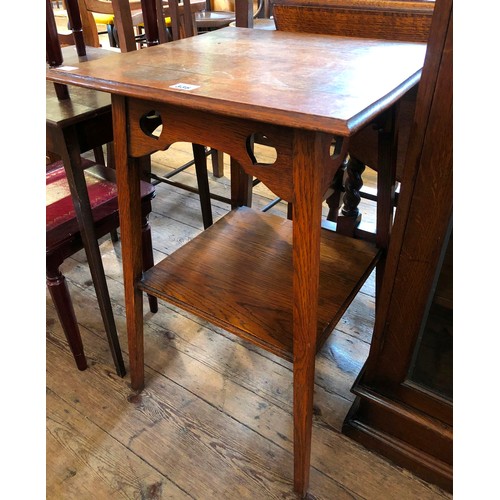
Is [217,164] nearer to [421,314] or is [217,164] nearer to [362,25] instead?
[362,25]

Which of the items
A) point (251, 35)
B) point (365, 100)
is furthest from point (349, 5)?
point (365, 100)

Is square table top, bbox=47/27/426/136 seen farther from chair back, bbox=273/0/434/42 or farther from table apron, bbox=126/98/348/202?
chair back, bbox=273/0/434/42

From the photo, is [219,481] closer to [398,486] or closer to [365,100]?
[398,486]

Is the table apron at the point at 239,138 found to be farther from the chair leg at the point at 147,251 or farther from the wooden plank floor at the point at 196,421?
the wooden plank floor at the point at 196,421

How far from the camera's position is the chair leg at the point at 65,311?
1.08 meters

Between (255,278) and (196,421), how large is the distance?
0.43 meters

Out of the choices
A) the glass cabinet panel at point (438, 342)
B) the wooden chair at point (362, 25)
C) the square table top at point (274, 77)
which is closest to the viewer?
the square table top at point (274, 77)

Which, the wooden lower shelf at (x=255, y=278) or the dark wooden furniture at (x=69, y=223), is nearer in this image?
the wooden lower shelf at (x=255, y=278)

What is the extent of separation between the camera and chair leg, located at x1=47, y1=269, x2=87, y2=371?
1.08 meters

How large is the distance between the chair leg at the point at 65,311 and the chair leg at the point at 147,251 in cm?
23

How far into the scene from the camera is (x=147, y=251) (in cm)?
134

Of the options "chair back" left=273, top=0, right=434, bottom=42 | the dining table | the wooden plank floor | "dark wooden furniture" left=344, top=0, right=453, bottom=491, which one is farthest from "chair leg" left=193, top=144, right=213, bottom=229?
"dark wooden furniture" left=344, top=0, right=453, bottom=491

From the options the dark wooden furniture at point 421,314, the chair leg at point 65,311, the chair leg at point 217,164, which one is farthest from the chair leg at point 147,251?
the chair leg at point 217,164

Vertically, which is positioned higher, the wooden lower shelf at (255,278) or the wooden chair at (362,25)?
the wooden chair at (362,25)
